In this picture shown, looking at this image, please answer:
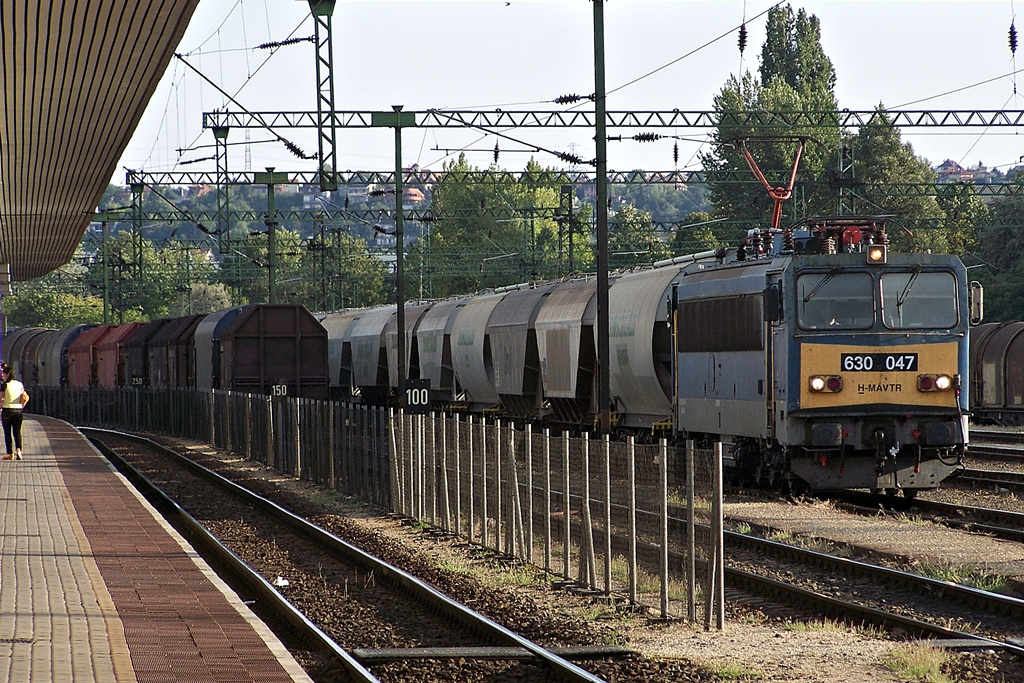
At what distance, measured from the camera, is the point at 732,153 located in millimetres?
89625

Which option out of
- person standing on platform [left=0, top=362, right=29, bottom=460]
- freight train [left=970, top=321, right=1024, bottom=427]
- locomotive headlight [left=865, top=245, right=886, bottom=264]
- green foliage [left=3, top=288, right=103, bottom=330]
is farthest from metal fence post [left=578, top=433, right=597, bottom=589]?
green foliage [left=3, top=288, right=103, bottom=330]

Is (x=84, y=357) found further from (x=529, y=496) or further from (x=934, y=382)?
(x=529, y=496)

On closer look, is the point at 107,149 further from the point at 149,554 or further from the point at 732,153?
the point at 732,153

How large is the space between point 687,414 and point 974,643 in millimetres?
12409

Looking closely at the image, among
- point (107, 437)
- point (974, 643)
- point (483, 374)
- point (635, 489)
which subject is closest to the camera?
point (974, 643)

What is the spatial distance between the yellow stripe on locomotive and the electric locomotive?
0.04ft

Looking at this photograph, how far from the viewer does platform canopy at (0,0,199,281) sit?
13.1 metres


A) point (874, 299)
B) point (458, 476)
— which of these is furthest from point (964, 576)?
point (458, 476)

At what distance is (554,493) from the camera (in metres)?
14.9

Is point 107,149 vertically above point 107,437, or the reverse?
point 107,149

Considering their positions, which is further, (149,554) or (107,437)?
(107,437)

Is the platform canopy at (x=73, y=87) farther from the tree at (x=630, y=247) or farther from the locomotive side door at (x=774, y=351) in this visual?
the tree at (x=630, y=247)

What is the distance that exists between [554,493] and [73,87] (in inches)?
294

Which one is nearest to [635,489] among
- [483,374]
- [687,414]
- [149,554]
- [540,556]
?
[540,556]
